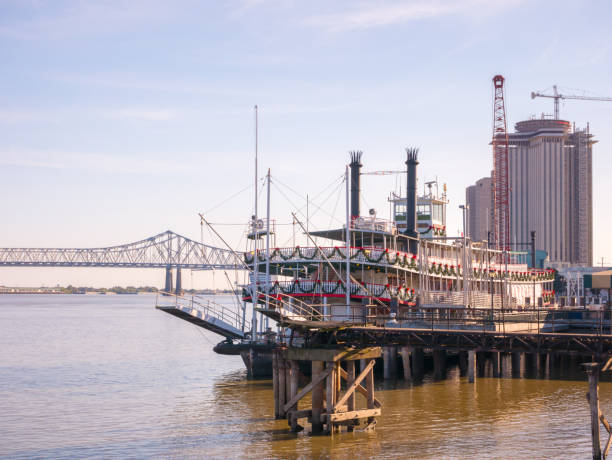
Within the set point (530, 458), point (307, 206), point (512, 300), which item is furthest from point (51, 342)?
point (530, 458)

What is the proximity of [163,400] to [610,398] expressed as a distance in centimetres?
2127

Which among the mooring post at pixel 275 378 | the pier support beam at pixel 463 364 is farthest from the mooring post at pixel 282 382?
the pier support beam at pixel 463 364

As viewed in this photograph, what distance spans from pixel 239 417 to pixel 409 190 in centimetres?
2712

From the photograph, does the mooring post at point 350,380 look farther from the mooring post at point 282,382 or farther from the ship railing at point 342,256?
the ship railing at point 342,256

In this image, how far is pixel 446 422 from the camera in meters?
31.4

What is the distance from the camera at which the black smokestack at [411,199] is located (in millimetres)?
55250

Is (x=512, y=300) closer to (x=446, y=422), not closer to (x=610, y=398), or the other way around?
(x=610, y=398)

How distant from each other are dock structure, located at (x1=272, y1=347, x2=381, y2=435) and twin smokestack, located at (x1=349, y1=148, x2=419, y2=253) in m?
25.2

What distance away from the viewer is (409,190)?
183 ft

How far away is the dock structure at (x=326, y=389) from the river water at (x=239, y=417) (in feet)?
2.27

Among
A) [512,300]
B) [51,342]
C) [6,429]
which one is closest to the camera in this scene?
[6,429]

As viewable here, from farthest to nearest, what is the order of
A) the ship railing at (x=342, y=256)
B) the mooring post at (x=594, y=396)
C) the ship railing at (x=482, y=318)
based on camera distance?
the ship railing at (x=342, y=256) → the ship railing at (x=482, y=318) → the mooring post at (x=594, y=396)

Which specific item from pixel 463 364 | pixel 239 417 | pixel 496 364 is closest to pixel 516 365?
pixel 496 364

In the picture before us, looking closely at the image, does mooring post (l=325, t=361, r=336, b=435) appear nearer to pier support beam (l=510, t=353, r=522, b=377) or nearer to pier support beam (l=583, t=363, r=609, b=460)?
pier support beam (l=583, t=363, r=609, b=460)
